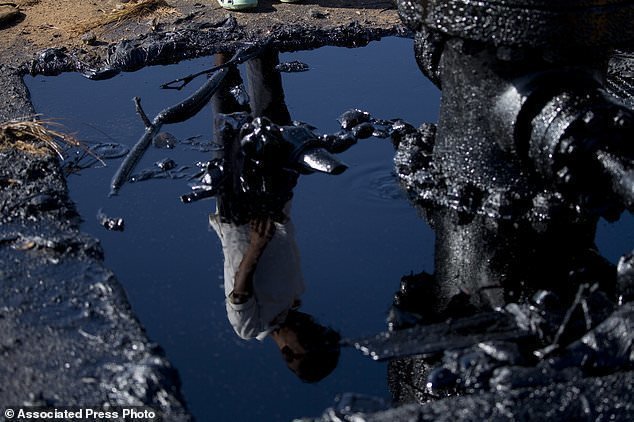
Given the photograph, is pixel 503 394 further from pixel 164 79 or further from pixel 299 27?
pixel 299 27

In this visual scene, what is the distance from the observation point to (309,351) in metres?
2.48

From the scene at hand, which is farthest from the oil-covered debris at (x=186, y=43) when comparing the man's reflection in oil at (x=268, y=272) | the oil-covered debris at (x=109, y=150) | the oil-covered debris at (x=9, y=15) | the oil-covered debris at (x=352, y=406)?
the oil-covered debris at (x=352, y=406)

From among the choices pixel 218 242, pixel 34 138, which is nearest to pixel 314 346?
pixel 218 242

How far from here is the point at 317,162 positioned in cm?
341

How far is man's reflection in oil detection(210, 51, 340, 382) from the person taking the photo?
8.23 ft

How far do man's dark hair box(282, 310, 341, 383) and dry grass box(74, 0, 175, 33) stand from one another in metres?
3.09

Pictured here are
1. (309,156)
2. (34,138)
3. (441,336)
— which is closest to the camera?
(441,336)

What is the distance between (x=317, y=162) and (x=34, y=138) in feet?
4.03

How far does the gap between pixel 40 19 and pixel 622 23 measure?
12.3 feet

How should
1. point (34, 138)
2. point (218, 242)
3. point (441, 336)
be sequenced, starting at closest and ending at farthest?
point (441, 336) < point (218, 242) < point (34, 138)

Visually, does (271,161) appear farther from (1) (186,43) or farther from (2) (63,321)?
(1) (186,43)

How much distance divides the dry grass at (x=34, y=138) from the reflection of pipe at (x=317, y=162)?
0.98 metres

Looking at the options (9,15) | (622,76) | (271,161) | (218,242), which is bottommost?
(9,15)

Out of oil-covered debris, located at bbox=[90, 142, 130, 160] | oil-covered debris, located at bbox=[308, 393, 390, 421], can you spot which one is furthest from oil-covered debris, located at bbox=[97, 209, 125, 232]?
oil-covered debris, located at bbox=[308, 393, 390, 421]
